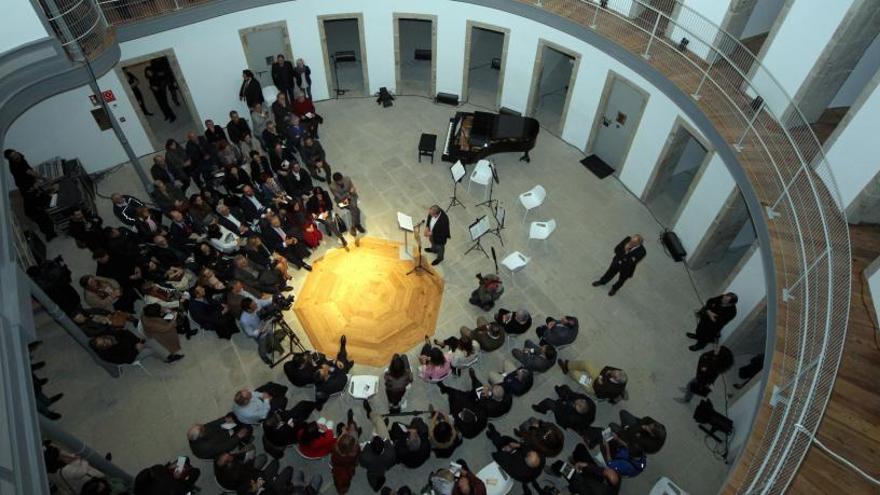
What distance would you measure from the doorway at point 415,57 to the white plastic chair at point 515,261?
7.82m

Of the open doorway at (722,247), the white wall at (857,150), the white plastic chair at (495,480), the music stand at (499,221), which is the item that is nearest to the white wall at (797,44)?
the white wall at (857,150)

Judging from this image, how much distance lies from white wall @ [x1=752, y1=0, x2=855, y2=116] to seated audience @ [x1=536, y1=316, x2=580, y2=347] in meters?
6.07

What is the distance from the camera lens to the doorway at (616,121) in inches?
531

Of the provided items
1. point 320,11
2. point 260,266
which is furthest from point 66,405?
point 320,11

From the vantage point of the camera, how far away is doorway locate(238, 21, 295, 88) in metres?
14.9

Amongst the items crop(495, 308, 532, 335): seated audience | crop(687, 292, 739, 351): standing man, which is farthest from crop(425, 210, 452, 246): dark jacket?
crop(687, 292, 739, 351): standing man

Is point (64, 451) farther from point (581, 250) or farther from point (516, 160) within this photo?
point (516, 160)

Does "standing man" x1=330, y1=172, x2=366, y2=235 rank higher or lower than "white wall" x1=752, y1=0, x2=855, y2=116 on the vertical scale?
lower

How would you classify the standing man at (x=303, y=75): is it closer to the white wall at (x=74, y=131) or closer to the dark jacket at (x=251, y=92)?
the dark jacket at (x=251, y=92)

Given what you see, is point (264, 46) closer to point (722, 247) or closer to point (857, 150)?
point (722, 247)

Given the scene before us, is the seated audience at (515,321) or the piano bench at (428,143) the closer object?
the seated audience at (515,321)

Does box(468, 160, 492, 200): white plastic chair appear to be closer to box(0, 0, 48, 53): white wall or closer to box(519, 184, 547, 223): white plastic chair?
box(519, 184, 547, 223): white plastic chair

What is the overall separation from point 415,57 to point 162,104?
8667 millimetres

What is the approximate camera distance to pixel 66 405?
34.3 feet
